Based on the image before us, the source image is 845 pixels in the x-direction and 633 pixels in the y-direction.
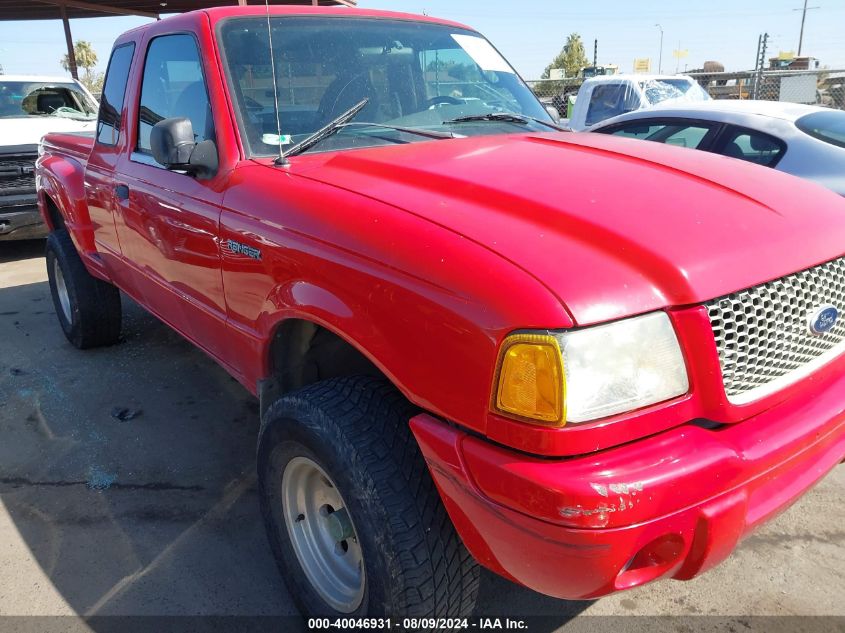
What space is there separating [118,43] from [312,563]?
9.65 ft

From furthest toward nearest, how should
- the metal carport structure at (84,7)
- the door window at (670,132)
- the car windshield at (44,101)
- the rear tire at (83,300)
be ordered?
the metal carport structure at (84,7), the car windshield at (44,101), the door window at (670,132), the rear tire at (83,300)

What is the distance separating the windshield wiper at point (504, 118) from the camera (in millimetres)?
2920

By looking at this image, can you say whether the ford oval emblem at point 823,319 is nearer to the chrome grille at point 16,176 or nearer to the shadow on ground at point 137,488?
the shadow on ground at point 137,488


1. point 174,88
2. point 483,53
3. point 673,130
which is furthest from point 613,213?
point 673,130

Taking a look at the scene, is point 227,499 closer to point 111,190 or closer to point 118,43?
point 111,190

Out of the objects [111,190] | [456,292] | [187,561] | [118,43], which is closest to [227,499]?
[187,561]

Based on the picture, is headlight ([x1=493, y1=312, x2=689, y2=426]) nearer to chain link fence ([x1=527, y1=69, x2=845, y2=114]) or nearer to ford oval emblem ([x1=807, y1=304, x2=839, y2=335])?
ford oval emblem ([x1=807, y1=304, x2=839, y2=335])

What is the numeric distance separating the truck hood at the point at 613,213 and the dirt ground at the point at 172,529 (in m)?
1.26

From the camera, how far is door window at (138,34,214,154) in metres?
2.69

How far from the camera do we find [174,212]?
2.73 meters

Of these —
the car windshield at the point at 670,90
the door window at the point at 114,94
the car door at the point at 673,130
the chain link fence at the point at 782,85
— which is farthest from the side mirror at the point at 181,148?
the chain link fence at the point at 782,85

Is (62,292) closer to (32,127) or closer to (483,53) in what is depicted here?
(483,53)

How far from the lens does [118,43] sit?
363cm

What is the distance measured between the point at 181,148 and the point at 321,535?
4.70 ft
